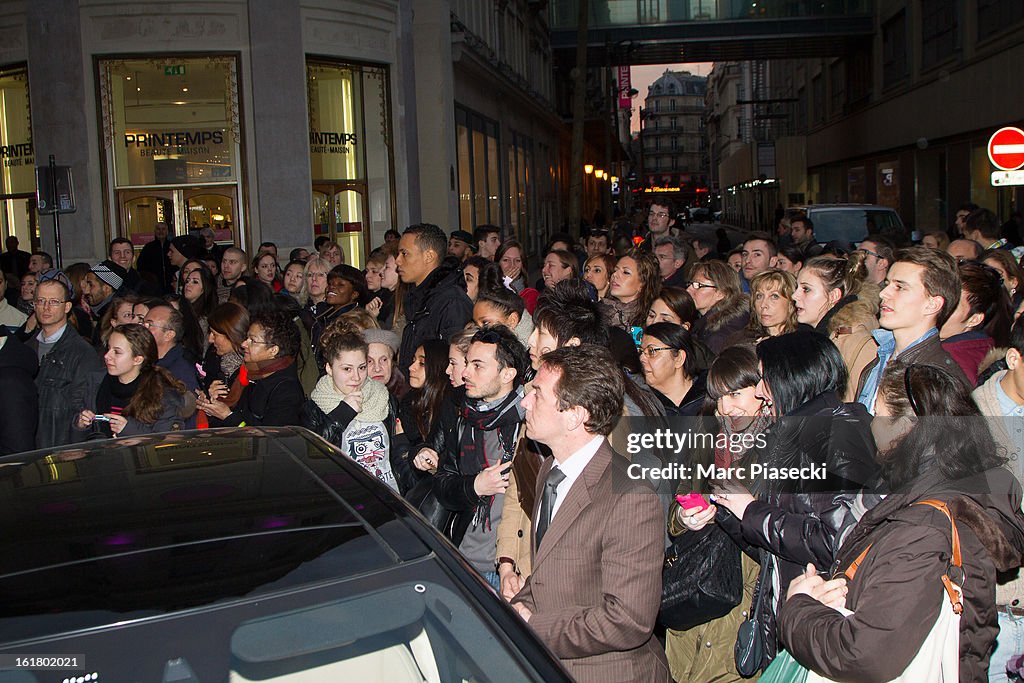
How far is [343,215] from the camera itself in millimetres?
19828

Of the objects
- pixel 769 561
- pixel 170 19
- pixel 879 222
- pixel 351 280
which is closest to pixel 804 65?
pixel 879 222

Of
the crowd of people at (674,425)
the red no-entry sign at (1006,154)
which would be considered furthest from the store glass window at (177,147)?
the red no-entry sign at (1006,154)

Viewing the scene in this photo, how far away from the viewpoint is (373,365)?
656 centimetres

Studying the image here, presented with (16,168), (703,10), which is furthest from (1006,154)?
(703,10)

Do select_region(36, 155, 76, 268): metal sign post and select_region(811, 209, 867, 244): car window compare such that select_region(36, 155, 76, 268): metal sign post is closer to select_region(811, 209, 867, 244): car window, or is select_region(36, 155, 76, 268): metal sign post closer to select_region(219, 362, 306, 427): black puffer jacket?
select_region(219, 362, 306, 427): black puffer jacket

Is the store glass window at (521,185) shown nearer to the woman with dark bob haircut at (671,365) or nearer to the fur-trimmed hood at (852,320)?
the fur-trimmed hood at (852,320)

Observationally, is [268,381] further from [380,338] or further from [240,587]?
[240,587]

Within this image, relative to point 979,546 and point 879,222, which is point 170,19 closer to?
point 879,222

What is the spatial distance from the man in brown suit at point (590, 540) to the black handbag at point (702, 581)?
12.4 inches

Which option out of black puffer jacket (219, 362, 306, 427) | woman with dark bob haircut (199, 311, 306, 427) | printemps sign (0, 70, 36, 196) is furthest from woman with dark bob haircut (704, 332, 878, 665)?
printemps sign (0, 70, 36, 196)

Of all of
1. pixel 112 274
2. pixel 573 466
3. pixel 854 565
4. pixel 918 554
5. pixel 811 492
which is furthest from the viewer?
pixel 112 274

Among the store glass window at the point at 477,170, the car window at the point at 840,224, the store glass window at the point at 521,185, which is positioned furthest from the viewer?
the store glass window at the point at 521,185

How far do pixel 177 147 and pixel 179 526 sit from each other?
1683 centimetres

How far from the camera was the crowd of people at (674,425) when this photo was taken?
3064 mm
